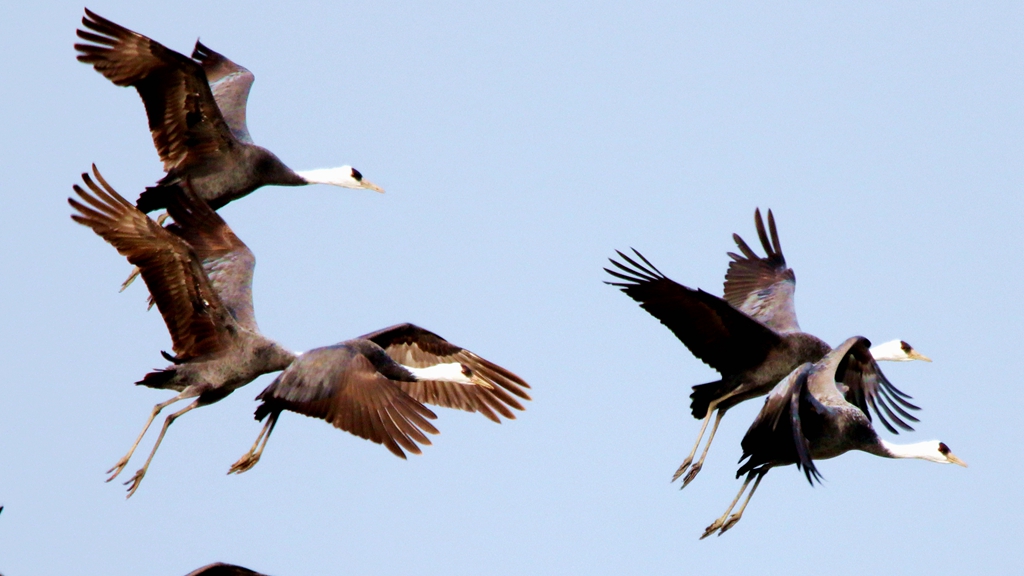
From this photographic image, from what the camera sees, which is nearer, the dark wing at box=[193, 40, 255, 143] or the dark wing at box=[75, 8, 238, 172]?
the dark wing at box=[75, 8, 238, 172]

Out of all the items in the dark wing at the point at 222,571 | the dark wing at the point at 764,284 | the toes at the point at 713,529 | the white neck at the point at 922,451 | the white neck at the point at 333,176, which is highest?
the white neck at the point at 333,176

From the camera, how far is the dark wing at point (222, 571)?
12.9m

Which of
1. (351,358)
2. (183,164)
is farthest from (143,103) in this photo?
(351,358)

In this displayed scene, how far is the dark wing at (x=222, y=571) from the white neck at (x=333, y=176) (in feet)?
21.3

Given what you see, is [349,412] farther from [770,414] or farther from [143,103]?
[143,103]

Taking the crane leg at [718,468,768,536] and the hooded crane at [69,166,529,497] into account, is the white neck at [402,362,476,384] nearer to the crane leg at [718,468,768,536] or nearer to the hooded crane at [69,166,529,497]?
the hooded crane at [69,166,529,497]

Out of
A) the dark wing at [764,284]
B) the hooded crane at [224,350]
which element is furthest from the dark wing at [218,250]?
the dark wing at [764,284]

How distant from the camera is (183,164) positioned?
17.2 metres

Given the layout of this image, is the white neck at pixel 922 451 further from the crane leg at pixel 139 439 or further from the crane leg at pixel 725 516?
the crane leg at pixel 139 439

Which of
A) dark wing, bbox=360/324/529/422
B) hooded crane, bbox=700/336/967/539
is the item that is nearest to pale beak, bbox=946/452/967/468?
hooded crane, bbox=700/336/967/539

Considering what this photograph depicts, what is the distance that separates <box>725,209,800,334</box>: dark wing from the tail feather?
1305mm

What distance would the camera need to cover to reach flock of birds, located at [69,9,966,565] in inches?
→ 559

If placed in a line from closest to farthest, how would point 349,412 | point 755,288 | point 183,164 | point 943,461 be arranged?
point 349,412
point 943,461
point 183,164
point 755,288

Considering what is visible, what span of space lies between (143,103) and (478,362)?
430 centimetres
